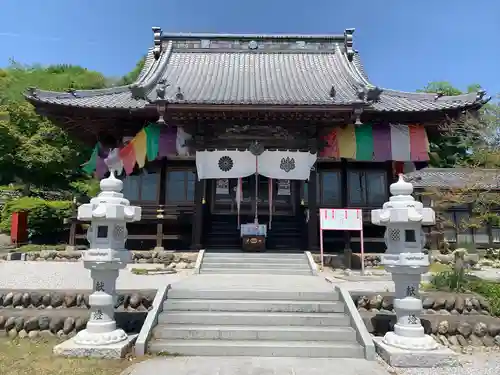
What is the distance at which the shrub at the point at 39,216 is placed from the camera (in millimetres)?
19719

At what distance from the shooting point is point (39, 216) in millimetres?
19844

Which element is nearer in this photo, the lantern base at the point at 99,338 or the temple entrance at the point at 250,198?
the lantern base at the point at 99,338

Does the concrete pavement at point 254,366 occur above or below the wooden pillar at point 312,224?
below

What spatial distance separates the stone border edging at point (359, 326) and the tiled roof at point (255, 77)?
280 inches

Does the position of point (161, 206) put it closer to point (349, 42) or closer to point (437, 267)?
point (437, 267)

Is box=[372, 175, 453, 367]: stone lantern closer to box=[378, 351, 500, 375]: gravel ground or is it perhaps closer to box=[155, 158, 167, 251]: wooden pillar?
box=[378, 351, 500, 375]: gravel ground

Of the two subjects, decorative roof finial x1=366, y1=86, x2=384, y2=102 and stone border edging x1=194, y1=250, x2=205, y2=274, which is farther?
decorative roof finial x1=366, y1=86, x2=384, y2=102

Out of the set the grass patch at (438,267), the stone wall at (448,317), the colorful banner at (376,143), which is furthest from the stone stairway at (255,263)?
the colorful banner at (376,143)

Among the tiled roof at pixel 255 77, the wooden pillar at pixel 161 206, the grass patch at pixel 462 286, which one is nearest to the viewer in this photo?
the grass patch at pixel 462 286

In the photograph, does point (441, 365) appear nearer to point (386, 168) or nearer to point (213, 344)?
point (213, 344)

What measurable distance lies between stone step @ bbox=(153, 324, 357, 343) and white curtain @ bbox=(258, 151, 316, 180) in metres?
7.71

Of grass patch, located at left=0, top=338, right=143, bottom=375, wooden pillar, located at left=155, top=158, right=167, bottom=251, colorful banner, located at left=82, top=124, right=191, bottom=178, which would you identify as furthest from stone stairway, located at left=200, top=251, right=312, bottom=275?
grass patch, located at left=0, top=338, right=143, bottom=375

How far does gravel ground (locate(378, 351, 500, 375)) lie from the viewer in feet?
18.1

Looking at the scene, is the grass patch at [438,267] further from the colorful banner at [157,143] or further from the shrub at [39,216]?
the shrub at [39,216]
